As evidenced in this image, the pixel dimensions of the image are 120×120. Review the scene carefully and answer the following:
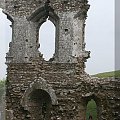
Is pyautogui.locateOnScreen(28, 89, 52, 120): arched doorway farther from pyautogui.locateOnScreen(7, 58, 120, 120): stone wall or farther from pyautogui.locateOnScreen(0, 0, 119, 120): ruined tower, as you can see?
pyautogui.locateOnScreen(7, 58, 120, 120): stone wall

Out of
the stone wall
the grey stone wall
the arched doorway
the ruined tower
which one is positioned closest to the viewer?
the stone wall

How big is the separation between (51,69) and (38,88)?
886 mm

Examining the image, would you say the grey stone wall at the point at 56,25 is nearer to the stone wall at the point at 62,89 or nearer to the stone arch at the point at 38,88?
the stone wall at the point at 62,89

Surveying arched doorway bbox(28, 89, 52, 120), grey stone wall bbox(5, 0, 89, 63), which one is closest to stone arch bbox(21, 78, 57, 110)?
arched doorway bbox(28, 89, 52, 120)

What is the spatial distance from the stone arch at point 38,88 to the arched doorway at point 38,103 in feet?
0.47

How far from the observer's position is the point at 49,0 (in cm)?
1346

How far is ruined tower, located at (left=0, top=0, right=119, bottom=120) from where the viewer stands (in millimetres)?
12609

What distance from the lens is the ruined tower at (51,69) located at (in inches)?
496

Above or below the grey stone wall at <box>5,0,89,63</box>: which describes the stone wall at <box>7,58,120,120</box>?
below

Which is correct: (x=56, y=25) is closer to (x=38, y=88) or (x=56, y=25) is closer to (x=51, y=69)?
(x=51, y=69)

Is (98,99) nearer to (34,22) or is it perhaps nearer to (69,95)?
(69,95)

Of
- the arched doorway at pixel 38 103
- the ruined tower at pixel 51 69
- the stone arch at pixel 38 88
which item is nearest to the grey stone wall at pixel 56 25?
the ruined tower at pixel 51 69

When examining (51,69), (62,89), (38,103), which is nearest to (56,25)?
(51,69)

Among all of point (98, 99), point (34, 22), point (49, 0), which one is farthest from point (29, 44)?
point (98, 99)
